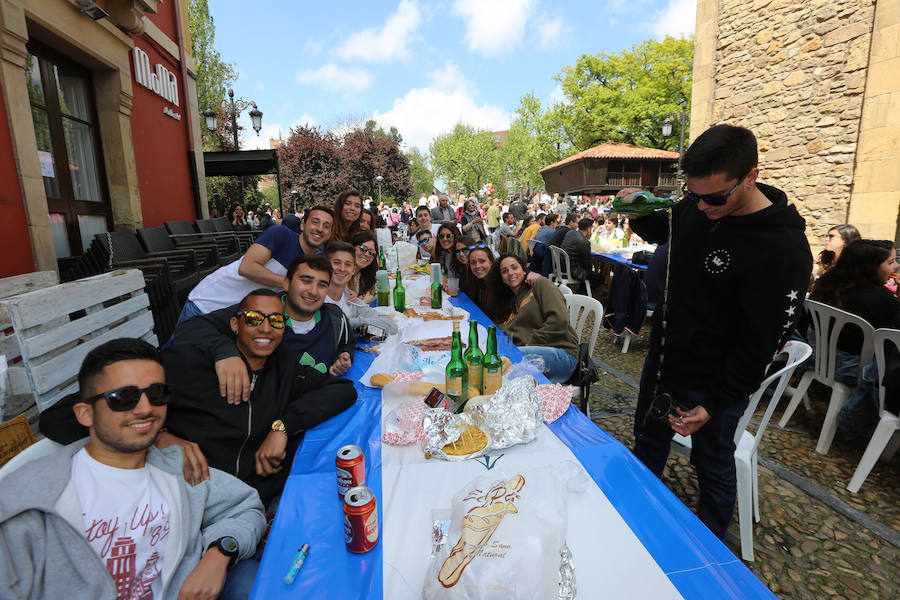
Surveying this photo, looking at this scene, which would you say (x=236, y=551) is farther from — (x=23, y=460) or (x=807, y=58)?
(x=807, y=58)

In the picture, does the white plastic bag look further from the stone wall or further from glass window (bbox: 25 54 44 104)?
the stone wall

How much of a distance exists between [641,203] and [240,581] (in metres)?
2.30

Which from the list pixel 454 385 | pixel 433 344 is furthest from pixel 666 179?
pixel 454 385

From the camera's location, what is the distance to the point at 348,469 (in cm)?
125

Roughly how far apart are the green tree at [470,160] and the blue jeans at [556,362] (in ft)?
140

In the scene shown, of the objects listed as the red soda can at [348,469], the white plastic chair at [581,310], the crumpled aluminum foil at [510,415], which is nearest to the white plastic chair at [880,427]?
the white plastic chair at [581,310]

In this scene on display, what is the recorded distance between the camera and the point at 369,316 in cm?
298

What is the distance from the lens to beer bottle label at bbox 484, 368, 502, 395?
1864mm

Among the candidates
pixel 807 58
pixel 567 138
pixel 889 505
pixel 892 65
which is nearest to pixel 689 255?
pixel 889 505

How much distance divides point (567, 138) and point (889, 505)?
1313 inches

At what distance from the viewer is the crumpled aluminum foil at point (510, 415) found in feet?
4.99

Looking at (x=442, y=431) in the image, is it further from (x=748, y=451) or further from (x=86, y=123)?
(x=86, y=123)

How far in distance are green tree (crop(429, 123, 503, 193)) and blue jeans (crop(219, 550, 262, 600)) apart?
44.4 metres

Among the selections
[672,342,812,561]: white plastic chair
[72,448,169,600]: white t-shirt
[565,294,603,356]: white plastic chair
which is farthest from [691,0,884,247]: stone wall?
[72,448,169,600]: white t-shirt
